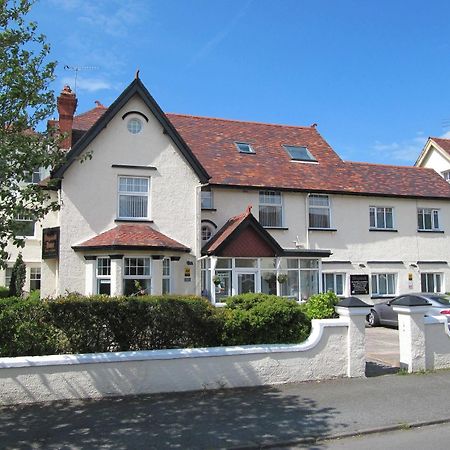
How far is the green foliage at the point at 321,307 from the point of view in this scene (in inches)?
430

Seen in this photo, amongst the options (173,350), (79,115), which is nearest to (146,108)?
(79,115)

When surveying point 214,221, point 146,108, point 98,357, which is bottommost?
point 98,357

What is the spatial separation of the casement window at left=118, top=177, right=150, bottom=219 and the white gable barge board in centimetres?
1061

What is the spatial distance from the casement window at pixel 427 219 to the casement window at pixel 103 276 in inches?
614

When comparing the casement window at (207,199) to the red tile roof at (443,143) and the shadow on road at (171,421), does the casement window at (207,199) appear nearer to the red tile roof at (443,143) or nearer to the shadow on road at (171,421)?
the shadow on road at (171,421)

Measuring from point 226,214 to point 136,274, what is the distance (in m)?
5.22

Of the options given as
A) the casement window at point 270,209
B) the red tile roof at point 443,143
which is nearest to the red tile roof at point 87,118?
the casement window at point 270,209

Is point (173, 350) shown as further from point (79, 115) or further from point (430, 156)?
point (430, 156)

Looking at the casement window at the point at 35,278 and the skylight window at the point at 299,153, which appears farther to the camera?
the skylight window at the point at 299,153

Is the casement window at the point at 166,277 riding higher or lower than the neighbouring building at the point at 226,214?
lower

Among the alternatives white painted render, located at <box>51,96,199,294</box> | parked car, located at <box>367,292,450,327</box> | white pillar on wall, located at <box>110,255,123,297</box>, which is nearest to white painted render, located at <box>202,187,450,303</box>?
white painted render, located at <box>51,96,199,294</box>

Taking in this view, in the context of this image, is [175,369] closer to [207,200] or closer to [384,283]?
[207,200]

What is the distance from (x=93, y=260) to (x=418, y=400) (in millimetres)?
12383

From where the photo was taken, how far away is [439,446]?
20.8 feet
